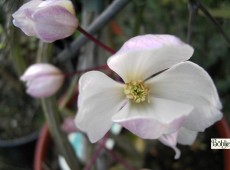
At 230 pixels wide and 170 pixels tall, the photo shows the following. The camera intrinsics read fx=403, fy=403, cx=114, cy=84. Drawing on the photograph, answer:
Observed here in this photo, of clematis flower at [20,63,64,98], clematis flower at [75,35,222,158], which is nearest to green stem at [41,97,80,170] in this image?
clematis flower at [20,63,64,98]

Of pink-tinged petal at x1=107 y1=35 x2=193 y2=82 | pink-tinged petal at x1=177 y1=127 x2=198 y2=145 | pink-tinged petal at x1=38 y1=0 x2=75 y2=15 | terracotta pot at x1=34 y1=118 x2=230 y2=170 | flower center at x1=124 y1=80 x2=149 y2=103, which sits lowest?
terracotta pot at x1=34 y1=118 x2=230 y2=170

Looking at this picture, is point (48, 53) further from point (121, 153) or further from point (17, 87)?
point (17, 87)

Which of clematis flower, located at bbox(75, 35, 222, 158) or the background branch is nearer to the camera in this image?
clematis flower, located at bbox(75, 35, 222, 158)

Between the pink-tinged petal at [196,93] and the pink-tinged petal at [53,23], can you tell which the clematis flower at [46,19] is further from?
the pink-tinged petal at [196,93]

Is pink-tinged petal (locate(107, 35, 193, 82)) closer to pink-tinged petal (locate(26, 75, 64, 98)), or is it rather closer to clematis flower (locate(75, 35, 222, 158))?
clematis flower (locate(75, 35, 222, 158))

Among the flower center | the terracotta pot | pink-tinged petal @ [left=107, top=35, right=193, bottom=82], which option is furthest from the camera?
the terracotta pot

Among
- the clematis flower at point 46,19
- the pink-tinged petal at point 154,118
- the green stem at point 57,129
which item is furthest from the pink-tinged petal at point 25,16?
the green stem at point 57,129
